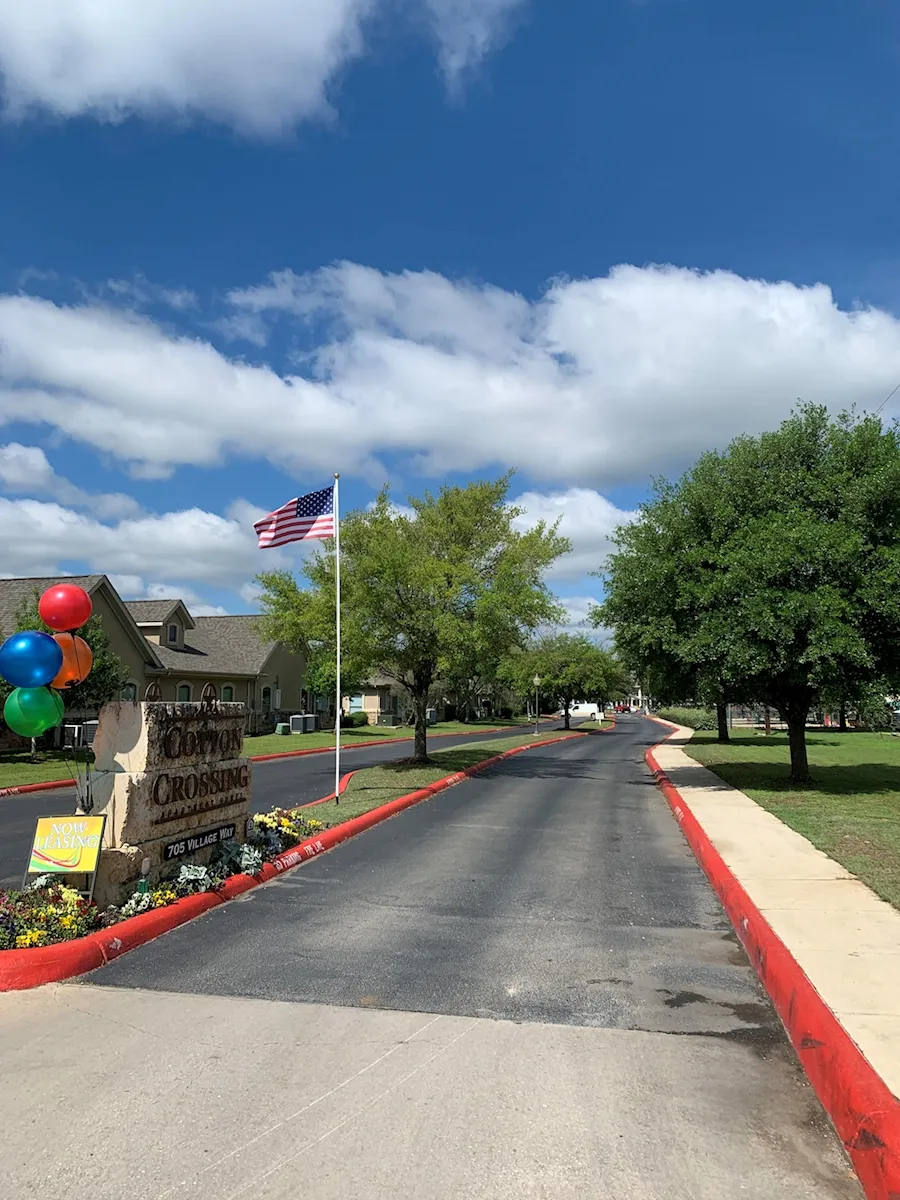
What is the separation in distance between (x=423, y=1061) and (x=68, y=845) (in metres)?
3.94

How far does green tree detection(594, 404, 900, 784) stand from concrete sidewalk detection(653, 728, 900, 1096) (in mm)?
3803

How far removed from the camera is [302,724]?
43906mm

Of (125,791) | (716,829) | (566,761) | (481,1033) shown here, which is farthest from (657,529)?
(481,1033)

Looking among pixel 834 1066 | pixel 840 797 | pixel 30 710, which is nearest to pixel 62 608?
pixel 30 710

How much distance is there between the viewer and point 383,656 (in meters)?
21.2

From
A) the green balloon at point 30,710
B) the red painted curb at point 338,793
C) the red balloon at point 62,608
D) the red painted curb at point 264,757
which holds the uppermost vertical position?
the red balloon at point 62,608

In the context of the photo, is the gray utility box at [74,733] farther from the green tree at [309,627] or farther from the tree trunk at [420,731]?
the tree trunk at [420,731]

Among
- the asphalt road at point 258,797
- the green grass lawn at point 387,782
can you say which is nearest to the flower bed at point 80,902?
the asphalt road at point 258,797

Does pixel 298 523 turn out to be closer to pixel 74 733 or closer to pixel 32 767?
pixel 32 767

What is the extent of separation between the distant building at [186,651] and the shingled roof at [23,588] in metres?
0.02

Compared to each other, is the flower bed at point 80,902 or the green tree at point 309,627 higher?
the green tree at point 309,627

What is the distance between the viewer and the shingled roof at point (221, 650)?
127 feet

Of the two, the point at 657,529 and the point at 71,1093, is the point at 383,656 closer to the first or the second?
the point at 657,529

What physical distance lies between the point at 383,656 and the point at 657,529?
7140 millimetres
